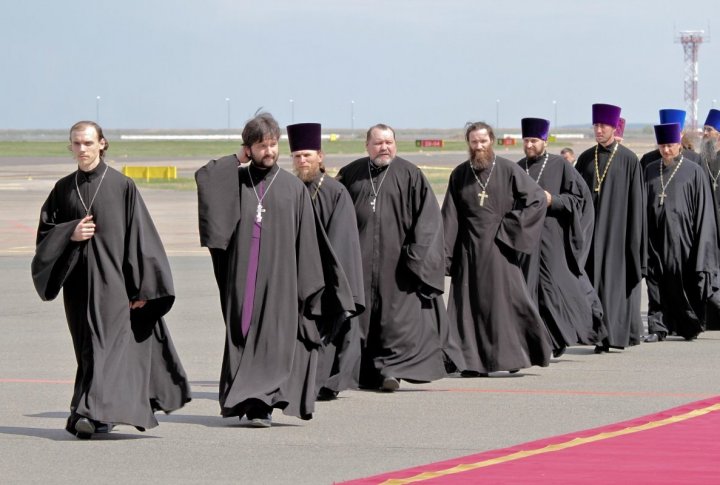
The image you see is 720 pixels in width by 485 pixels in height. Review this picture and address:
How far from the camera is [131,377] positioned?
966cm

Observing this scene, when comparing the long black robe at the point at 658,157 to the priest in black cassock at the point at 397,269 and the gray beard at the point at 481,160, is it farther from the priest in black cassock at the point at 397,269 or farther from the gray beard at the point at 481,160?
the priest in black cassock at the point at 397,269

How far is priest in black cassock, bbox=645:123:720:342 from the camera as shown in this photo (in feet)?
54.0

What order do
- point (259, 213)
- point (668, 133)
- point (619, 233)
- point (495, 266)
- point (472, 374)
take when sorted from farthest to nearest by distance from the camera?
point (668, 133) < point (619, 233) < point (495, 266) < point (472, 374) < point (259, 213)

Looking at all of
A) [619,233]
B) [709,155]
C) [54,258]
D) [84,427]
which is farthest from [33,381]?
[709,155]

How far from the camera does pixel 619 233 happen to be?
613 inches

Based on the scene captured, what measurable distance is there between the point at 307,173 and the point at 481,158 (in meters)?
2.17

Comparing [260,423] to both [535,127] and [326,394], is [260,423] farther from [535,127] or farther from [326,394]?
[535,127]

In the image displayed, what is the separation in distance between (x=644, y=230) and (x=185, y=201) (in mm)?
27530

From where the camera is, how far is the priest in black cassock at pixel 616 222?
1544cm

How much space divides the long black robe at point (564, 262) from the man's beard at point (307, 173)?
3.11m

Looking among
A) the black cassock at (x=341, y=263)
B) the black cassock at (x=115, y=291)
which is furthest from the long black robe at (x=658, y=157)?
the black cassock at (x=115, y=291)

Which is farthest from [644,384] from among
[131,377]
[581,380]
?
[131,377]

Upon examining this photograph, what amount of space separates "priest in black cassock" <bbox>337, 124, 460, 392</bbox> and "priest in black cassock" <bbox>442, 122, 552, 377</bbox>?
0.68 m

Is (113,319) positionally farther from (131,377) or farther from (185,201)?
(185,201)
